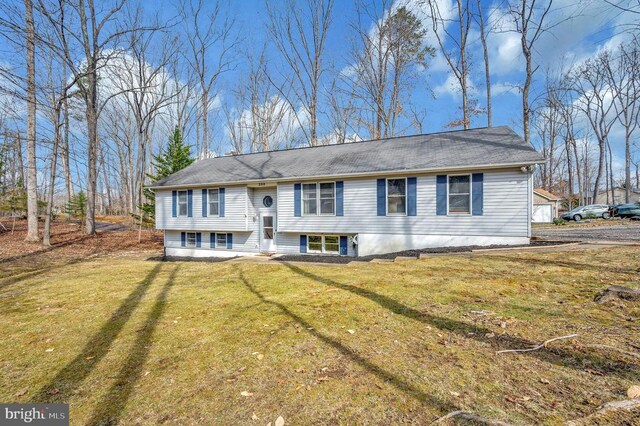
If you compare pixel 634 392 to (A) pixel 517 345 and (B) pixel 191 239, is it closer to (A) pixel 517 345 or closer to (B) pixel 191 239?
(A) pixel 517 345

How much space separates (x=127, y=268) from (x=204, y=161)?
11194 millimetres

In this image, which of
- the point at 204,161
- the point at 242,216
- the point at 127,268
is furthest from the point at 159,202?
the point at 127,268

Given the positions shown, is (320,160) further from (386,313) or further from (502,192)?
(386,313)

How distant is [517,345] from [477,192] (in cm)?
815

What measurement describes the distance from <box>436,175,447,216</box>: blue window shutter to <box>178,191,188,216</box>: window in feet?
41.3

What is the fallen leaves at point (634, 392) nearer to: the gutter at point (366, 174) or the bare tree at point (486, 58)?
the gutter at point (366, 174)

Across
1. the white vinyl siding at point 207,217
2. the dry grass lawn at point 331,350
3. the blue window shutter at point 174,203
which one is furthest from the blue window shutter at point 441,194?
the blue window shutter at point 174,203

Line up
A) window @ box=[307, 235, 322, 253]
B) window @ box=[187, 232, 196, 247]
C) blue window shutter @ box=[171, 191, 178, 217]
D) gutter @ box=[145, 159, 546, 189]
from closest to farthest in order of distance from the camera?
gutter @ box=[145, 159, 546, 189]
window @ box=[307, 235, 322, 253]
blue window shutter @ box=[171, 191, 178, 217]
window @ box=[187, 232, 196, 247]

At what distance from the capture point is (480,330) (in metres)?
3.38

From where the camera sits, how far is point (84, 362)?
121 inches

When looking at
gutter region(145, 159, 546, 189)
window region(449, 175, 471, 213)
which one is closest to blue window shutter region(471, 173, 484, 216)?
window region(449, 175, 471, 213)

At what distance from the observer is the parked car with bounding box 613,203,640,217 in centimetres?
2227

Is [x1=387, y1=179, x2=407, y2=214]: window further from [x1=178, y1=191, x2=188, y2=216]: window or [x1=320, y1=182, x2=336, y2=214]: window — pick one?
[x1=178, y1=191, x2=188, y2=216]: window

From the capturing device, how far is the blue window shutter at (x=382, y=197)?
11.3 metres
